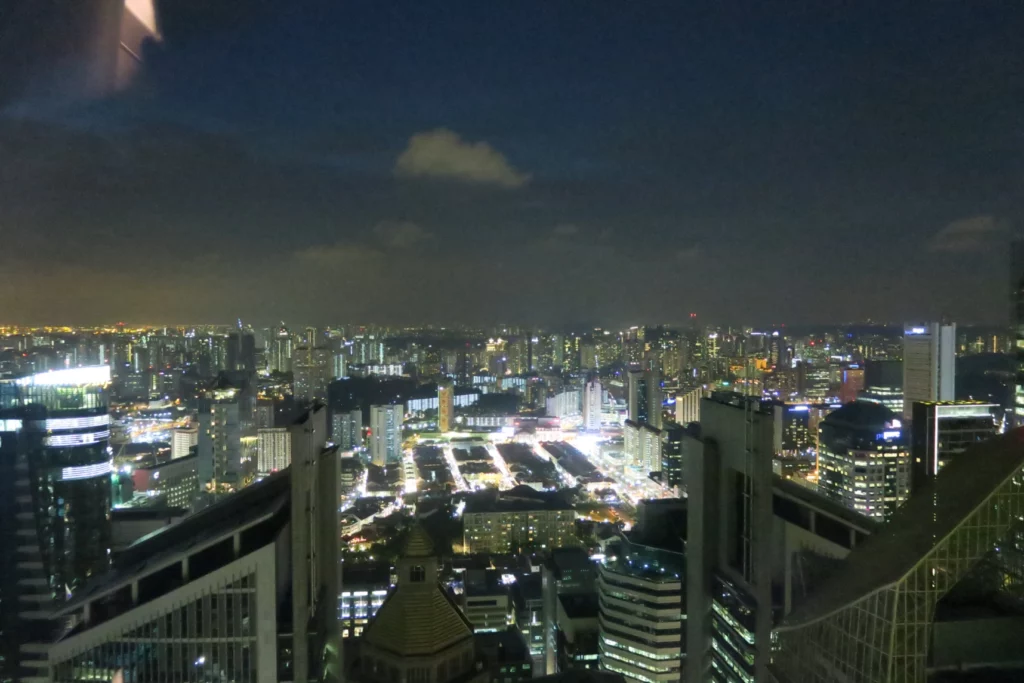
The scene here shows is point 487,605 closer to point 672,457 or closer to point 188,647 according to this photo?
point 188,647

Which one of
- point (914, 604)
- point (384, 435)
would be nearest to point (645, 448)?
point (384, 435)

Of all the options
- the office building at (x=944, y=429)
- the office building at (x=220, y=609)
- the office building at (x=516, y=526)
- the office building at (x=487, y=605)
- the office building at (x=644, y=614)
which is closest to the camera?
the office building at (x=220, y=609)

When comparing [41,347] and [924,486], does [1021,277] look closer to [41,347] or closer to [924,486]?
[924,486]

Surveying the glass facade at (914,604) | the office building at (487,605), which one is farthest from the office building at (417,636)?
the office building at (487,605)

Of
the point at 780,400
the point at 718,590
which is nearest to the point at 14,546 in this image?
the point at 718,590

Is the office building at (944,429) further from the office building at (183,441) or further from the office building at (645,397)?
the office building at (183,441)

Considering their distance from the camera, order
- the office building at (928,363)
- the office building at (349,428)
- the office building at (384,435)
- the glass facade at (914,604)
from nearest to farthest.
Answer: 1. the glass facade at (914,604)
2. the office building at (928,363)
3. the office building at (349,428)
4. the office building at (384,435)

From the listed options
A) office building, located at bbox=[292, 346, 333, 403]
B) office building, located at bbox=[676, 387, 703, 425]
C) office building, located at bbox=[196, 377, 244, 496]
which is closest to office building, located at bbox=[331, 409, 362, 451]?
office building, located at bbox=[292, 346, 333, 403]
